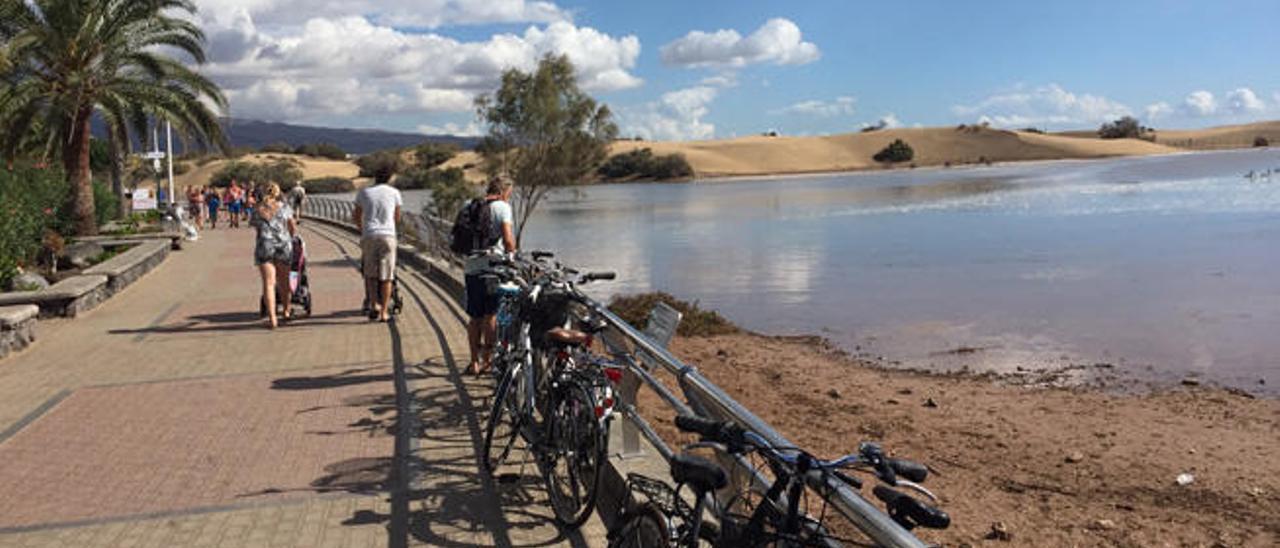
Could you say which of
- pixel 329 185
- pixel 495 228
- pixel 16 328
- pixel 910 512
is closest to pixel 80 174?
pixel 16 328

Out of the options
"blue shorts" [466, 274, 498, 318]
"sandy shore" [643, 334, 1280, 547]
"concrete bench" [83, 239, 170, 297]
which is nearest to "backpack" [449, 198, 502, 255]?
"blue shorts" [466, 274, 498, 318]

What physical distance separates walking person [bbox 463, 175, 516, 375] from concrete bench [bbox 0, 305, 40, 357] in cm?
506

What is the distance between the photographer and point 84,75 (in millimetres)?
22797

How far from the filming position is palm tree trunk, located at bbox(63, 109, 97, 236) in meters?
23.2

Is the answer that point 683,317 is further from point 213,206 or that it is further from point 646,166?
point 646,166

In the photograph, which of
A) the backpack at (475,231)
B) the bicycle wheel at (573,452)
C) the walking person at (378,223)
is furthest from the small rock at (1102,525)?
the walking person at (378,223)

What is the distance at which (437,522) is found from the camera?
17.1ft

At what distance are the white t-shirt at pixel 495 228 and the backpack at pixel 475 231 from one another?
18 millimetres

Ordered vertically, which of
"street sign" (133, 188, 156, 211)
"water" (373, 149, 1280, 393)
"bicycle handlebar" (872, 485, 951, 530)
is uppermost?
"street sign" (133, 188, 156, 211)

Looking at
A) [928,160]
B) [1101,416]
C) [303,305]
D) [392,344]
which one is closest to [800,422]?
[1101,416]

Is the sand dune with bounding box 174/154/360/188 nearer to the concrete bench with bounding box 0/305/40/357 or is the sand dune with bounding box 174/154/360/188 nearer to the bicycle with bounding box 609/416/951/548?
the concrete bench with bounding box 0/305/40/357

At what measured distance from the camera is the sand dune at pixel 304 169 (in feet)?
400

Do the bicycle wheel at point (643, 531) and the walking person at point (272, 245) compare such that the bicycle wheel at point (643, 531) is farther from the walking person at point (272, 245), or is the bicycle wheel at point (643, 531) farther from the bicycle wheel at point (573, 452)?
the walking person at point (272, 245)

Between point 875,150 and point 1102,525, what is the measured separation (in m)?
170
